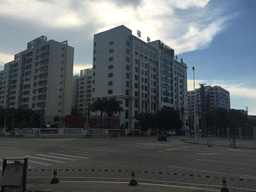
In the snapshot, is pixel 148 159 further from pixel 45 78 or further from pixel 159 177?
pixel 45 78

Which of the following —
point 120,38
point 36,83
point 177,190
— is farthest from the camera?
point 36,83

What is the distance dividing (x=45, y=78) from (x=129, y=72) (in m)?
33.8

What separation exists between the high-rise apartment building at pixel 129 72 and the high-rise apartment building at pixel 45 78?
11786 millimetres

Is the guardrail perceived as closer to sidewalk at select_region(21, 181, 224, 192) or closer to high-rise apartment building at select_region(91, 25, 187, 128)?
sidewalk at select_region(21, 181, 224, 192)

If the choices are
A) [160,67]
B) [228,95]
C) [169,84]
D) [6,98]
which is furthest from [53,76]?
[228,95]

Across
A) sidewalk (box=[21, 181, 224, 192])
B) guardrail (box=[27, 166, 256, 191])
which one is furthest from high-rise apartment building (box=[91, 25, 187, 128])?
sidewalk (box=[21, 181, 224, 192])

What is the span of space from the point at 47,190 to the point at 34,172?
3800mm

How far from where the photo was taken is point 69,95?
85625 millimetres

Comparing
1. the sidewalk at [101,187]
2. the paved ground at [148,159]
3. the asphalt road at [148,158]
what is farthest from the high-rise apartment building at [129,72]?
the sidewalk at [101,187]

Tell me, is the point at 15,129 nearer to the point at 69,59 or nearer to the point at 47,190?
the point at 69,59

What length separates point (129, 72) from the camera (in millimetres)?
80375

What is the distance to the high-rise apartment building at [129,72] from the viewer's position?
7775 centimetres

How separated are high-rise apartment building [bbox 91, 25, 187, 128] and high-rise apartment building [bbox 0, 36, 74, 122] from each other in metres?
11.8

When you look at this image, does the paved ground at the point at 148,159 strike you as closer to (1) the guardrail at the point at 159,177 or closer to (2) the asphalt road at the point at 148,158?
(2) the asphalt road at the point at 148,158
